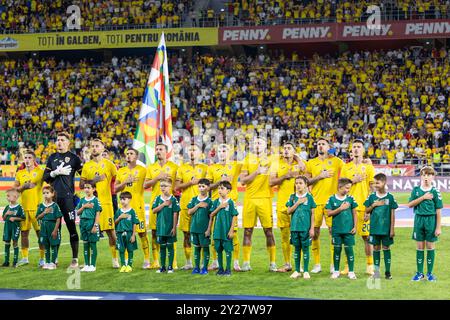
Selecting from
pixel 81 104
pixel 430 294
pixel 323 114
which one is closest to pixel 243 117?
pixel 323 114

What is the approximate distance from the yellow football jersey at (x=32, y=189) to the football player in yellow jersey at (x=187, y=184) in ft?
8.05

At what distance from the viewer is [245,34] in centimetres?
3891

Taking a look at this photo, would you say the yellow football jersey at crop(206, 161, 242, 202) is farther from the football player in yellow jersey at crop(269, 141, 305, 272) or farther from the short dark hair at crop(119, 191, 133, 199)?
the short dark hair at crop(119, 191, 133, 199)

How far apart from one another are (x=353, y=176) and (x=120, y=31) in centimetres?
Answer: 2998

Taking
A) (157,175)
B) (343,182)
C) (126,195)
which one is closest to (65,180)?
(126,195)

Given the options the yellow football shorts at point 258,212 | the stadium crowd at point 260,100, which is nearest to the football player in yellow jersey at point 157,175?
the yellow football shorts at point 258,212

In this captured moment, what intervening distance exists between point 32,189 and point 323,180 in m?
5.08

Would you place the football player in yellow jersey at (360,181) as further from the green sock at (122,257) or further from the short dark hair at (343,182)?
the green sock at (122,257)

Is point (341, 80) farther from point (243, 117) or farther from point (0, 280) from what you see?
point (0, 280)

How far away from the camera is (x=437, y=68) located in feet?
119

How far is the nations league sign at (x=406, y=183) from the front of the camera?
29.4 metres

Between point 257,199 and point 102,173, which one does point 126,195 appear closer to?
point 102,173

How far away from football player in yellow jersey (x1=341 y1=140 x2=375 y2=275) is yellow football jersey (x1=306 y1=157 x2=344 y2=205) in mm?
174

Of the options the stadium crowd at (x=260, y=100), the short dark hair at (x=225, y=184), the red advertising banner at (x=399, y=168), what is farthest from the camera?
the stadium crowd at (x=260, y=100)
